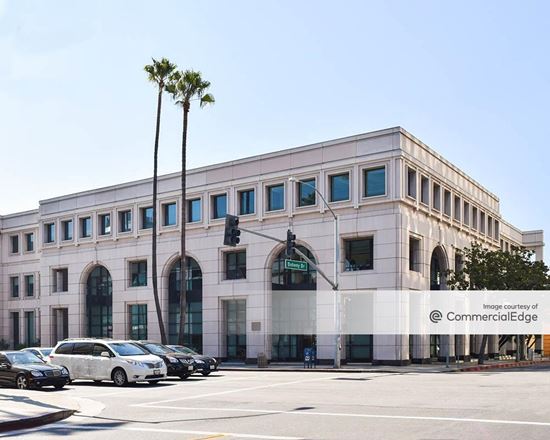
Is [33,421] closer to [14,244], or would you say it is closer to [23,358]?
[23,358]

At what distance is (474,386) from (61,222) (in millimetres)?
44179

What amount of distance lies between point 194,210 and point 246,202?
4.67m

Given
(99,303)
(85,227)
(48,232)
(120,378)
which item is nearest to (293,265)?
(120,378)

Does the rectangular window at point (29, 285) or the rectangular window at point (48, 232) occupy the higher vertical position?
the rectangular window at point (48, 232)

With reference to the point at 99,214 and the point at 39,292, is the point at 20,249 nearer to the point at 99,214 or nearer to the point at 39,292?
the point at 39,292

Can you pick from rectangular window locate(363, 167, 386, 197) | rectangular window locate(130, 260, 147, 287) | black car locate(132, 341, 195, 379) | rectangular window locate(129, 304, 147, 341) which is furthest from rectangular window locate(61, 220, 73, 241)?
black car locate(132, 341, 195, 379)

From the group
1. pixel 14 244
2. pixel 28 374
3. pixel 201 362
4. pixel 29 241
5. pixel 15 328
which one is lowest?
pixel 15 328

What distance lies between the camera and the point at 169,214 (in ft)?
173

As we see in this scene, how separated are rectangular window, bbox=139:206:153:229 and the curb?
122 ft

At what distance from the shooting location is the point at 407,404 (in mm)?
18000

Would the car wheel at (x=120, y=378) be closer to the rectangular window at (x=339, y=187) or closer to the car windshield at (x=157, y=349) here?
the car windshield at (x=157, y=349)

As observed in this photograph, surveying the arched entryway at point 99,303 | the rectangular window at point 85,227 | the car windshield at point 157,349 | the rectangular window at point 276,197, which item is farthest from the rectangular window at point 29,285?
the car windshield at point 157,349

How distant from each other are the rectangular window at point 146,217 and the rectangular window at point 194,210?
368cm

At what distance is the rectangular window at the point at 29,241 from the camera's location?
67.8 meters
